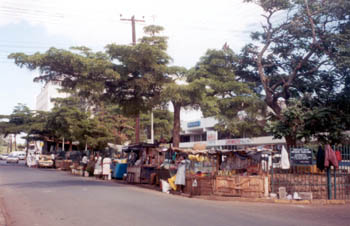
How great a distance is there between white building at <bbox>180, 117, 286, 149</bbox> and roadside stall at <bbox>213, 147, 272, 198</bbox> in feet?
84.4

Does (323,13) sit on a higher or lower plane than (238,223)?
higher

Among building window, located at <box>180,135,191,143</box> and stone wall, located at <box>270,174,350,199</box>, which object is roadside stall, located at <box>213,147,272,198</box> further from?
building window, located at <box>180,135,191,143</box>

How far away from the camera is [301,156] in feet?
51.5

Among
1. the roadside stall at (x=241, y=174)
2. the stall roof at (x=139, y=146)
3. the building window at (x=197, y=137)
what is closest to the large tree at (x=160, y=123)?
the building window at (x=197, y=137)

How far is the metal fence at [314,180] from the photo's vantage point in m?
15.4

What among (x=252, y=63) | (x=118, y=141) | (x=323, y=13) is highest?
(x=323, y=13)

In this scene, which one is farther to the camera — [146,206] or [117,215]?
[146,206]

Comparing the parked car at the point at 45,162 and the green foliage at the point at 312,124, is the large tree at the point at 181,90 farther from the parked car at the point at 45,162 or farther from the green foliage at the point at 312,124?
the parked car at the point at 45,162

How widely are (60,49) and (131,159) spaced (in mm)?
9630

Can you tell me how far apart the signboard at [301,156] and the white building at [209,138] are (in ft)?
89.6

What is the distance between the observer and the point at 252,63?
2534 cm

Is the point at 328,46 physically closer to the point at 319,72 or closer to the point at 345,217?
the point at 319,72

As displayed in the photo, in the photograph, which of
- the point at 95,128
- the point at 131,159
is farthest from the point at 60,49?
the point at 95,128

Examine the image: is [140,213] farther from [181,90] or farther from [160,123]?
[160,123]
